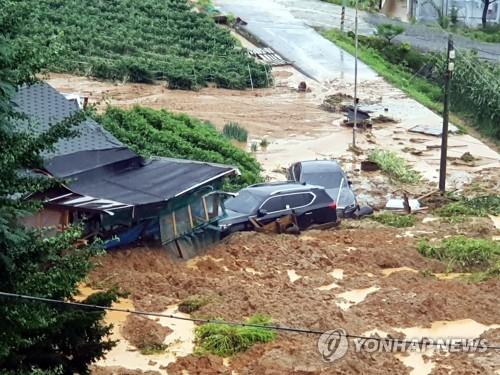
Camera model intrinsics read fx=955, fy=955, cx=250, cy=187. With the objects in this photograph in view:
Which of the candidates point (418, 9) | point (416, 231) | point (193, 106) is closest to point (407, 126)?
point (193, 106)

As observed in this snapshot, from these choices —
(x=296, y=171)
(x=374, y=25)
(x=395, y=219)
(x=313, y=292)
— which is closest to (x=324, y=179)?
(x=296, y=171)

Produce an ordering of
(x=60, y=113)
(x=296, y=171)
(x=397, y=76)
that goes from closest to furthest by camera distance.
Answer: (x=60, y=113) < (x=296, y=171) < (x=397, y=76)

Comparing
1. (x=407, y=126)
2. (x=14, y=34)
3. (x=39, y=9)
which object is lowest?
(x=407, y=126)

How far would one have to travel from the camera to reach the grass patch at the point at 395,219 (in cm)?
2420

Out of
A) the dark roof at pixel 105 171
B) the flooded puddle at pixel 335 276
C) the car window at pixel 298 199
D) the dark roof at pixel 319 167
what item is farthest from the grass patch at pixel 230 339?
the dark roof at pixel 319 167

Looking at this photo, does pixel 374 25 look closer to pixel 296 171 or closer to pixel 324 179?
pixel 296 171

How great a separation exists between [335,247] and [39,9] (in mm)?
30174

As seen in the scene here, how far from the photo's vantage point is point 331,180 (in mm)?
25906

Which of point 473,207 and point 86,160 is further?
point 473,207

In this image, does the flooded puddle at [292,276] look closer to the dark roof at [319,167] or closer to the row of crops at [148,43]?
the dark roof at [319,167]

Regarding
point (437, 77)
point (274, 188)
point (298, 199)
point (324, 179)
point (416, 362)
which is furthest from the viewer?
point (437, 77)

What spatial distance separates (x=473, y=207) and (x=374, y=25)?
100.0 ft

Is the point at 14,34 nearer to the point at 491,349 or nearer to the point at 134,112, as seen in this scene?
the point at 491,349

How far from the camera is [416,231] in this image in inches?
922
